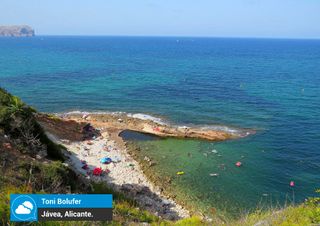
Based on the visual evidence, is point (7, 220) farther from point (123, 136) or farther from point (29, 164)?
point (123, 136)

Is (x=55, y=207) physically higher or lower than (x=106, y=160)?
higher

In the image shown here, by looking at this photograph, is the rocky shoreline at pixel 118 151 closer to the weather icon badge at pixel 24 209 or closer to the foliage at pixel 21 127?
the foliage at pixel 21 127

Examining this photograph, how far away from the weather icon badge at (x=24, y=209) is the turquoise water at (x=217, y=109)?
2083 centimetres

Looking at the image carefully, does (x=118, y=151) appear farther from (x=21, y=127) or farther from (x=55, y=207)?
(x=55, y=207)

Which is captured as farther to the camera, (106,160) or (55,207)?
(106,160)

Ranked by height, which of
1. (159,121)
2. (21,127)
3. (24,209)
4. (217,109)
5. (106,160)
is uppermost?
(24,209)

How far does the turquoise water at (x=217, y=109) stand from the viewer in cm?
3075

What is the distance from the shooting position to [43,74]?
8431cm

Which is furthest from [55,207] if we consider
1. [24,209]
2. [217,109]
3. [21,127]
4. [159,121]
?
A: [217,109]

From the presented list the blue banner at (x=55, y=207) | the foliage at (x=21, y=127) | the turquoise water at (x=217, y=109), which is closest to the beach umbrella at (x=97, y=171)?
the foliage at (x=21, y=127)

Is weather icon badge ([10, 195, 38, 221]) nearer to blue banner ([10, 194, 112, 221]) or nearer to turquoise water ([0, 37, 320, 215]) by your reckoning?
blue banner ([10, 194, 112, 221])

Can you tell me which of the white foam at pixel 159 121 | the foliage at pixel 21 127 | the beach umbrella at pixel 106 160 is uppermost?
the foliage at pixel 21 127

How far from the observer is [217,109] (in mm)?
54938

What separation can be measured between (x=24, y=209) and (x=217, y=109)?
161ft
